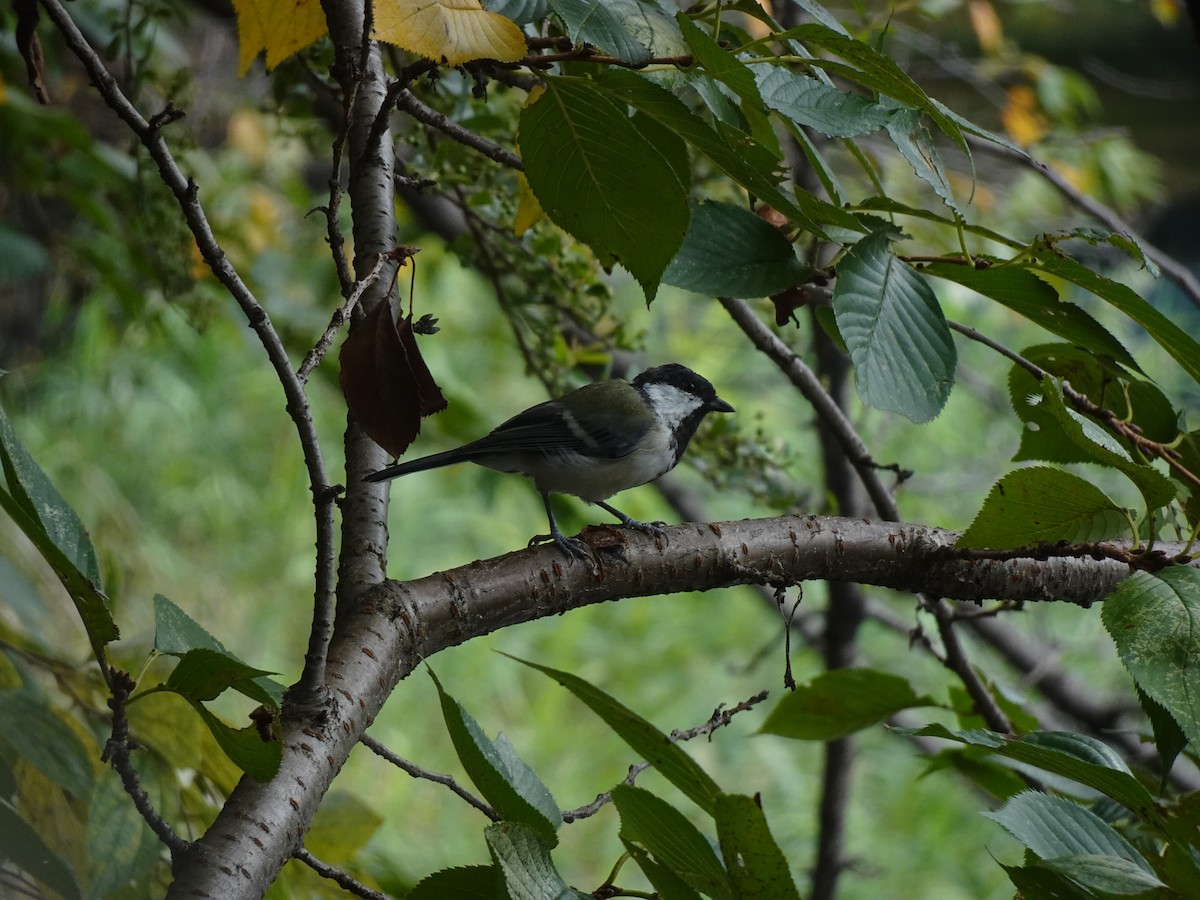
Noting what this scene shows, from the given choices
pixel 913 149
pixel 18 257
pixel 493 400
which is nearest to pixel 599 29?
pixel 913 149

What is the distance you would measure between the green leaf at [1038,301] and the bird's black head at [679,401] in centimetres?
90

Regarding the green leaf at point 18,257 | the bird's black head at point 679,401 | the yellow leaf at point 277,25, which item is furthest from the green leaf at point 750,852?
the green leaf at point 18,257

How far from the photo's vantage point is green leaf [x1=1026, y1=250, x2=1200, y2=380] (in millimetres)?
936

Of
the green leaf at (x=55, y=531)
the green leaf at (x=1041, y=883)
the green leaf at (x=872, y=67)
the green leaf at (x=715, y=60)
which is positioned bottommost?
the green leaf at (x=55, y=531)

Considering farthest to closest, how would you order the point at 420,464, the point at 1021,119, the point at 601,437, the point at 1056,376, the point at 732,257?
the point at 1021,119 < the point at 601,437 < the point at 420,464 < the point at 1056,376 < the point at 732,257

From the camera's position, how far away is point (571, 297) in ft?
5.33

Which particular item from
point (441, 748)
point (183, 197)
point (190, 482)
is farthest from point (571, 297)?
point (190, 482)

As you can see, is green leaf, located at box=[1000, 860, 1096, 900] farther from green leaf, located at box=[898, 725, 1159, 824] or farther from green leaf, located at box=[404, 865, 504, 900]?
green leaf, located at box=[404, 865, 504, 900]

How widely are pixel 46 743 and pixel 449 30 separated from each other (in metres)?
0.64

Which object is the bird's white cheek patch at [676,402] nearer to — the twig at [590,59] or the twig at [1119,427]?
the twig at [1119,427]

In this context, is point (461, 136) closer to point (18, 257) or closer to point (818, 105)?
point (818, 105)

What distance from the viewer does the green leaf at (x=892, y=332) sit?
890 millimetres

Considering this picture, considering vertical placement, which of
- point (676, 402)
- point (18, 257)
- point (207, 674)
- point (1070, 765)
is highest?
point (676, 402)

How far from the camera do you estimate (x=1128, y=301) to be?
3.08 ft
